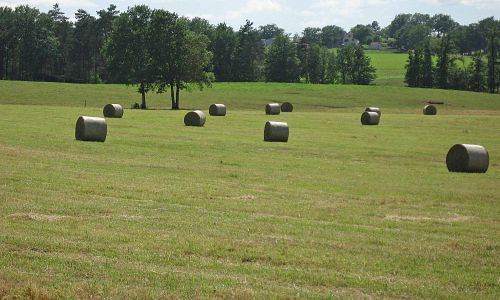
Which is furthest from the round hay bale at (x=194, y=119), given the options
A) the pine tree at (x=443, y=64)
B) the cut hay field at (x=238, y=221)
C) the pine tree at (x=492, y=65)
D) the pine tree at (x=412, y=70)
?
the pine tree at (x=412, y=70)

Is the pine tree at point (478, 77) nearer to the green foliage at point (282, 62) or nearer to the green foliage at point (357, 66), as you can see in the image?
the green foliage at point (357, 66)

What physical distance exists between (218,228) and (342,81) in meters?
164

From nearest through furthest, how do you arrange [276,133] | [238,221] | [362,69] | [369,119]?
[238,221], [276,133], [369,119], [362,69]

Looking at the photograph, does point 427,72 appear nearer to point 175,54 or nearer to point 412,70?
point 412,70

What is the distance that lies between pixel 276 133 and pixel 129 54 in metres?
59.8

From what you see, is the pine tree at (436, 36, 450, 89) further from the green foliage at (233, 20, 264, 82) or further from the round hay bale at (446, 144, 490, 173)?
the round hay bale at (446, 144, 490, 173)

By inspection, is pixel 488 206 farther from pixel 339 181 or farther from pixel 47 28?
pixel 47 28

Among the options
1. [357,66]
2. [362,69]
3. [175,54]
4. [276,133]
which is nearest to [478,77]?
[362,69]

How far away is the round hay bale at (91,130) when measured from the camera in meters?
33.9

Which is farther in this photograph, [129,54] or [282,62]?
[282,62]

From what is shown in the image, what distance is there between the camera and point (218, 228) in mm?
14211

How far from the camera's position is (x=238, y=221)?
595 inches

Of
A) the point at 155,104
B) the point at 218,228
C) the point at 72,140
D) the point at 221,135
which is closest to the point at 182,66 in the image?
the point at 155,104

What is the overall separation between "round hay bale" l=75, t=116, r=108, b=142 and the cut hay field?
751 mm
